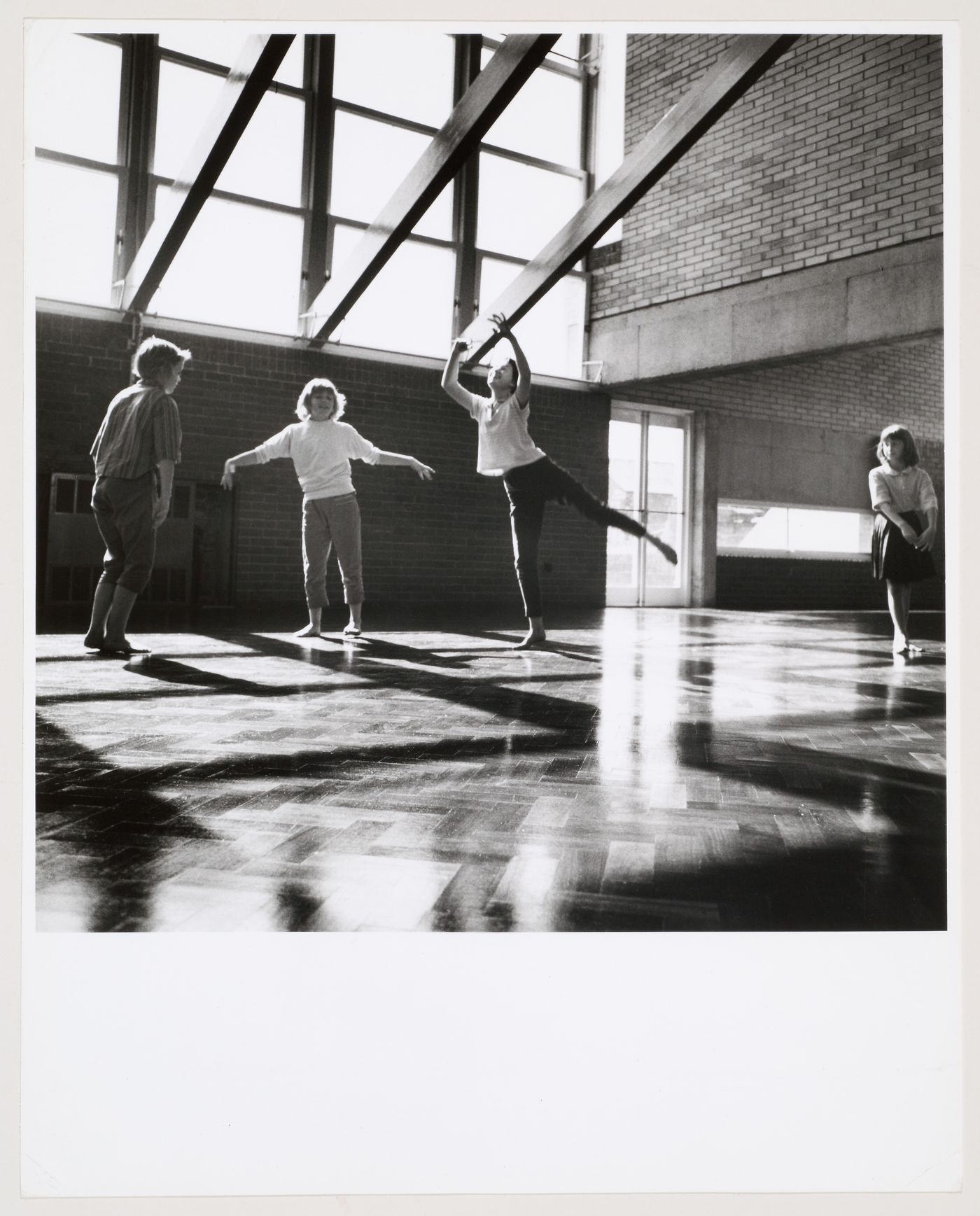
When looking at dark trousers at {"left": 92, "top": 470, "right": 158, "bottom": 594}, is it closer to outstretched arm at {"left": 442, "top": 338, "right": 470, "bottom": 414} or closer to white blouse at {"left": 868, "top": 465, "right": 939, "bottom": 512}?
outstretched arm at {"left": 442, "top": 338, "right": 470, "bottom": 414}

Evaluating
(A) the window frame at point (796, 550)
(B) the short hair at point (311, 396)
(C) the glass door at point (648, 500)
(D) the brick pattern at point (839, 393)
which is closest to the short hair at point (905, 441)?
(B) the short hair at point (311, 396)

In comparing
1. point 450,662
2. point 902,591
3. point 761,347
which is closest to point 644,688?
point 450,662

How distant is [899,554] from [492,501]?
527 cm

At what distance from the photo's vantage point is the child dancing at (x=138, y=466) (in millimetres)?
4289

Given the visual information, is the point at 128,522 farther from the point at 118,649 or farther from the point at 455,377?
the point at 455,377

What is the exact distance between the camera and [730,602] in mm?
11500

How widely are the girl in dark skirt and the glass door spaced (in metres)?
5.68

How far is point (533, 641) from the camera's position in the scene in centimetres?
565

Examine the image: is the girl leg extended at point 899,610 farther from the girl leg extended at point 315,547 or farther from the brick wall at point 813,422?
the brick wall at point 813,422

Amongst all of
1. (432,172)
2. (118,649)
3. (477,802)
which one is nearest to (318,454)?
(118,649)

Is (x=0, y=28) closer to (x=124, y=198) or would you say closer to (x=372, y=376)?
(x=124, y=198)

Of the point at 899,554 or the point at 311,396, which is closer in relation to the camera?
the point at 899,554

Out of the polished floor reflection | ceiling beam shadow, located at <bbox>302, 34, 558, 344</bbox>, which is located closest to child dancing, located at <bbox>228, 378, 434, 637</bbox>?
the polished floor reflection

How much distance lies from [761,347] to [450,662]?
5.06 meters
